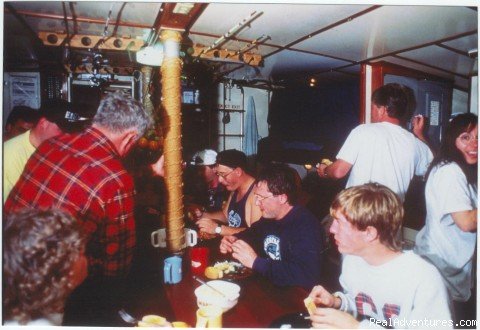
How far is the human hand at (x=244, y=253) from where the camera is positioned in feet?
5.76

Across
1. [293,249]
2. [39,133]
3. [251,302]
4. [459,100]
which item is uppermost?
[459,100]

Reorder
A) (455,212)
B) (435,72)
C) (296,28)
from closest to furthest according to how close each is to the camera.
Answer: (455,212) → (296,28) → (435,72)

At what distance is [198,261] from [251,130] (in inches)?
194

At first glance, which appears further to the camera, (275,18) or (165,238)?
(275,18)

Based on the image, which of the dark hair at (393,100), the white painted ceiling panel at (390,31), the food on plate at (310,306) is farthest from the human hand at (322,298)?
the white painted ceiling panel at (390,31)

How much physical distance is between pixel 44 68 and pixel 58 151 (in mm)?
3895

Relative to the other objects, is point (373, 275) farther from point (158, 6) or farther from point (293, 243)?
point (158, 6)

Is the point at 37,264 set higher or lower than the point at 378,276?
higher

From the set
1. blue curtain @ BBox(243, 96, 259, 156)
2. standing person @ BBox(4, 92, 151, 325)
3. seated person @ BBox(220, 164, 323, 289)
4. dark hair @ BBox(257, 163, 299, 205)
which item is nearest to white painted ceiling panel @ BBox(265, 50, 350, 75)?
blue curtain @ BBox(243, 96, 259, 156)

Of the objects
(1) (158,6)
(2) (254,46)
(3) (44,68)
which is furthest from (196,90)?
(1) (158,6)

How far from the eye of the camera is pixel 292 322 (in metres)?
1.23

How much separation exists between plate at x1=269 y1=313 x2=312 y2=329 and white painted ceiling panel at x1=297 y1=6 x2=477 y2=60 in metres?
2.03

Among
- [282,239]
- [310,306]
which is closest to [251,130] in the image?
[282,239]

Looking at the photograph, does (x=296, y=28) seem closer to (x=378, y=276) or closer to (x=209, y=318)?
(x=378, y=276)
